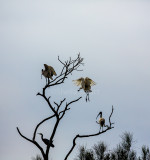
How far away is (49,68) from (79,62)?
0.60m

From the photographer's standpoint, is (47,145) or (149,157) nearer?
(47,145)

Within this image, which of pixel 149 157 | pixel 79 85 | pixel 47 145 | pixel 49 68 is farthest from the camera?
pixel 149 157

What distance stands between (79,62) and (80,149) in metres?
21.9

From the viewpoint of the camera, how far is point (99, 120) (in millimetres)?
7555

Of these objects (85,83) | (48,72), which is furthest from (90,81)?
(48,72)

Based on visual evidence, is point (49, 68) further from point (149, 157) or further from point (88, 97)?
point (149, 157)

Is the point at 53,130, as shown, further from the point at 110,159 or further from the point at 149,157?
the point at 149,157

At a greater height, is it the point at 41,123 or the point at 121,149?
the point at 121,149

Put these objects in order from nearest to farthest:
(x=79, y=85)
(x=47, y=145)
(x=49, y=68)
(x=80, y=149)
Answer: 1. (x=47, y=145)
2. (x=49, y=68)
3. (x=79, y=85)
4. (x=80, y=149)

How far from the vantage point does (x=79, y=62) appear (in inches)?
271

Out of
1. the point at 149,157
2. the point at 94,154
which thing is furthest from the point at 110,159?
the point at 149,157

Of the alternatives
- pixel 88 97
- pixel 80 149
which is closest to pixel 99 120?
pixel 88 97

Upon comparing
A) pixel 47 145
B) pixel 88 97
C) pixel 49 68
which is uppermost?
pixel 49 68

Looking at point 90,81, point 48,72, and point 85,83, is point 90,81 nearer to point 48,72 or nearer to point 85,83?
point 85,83
